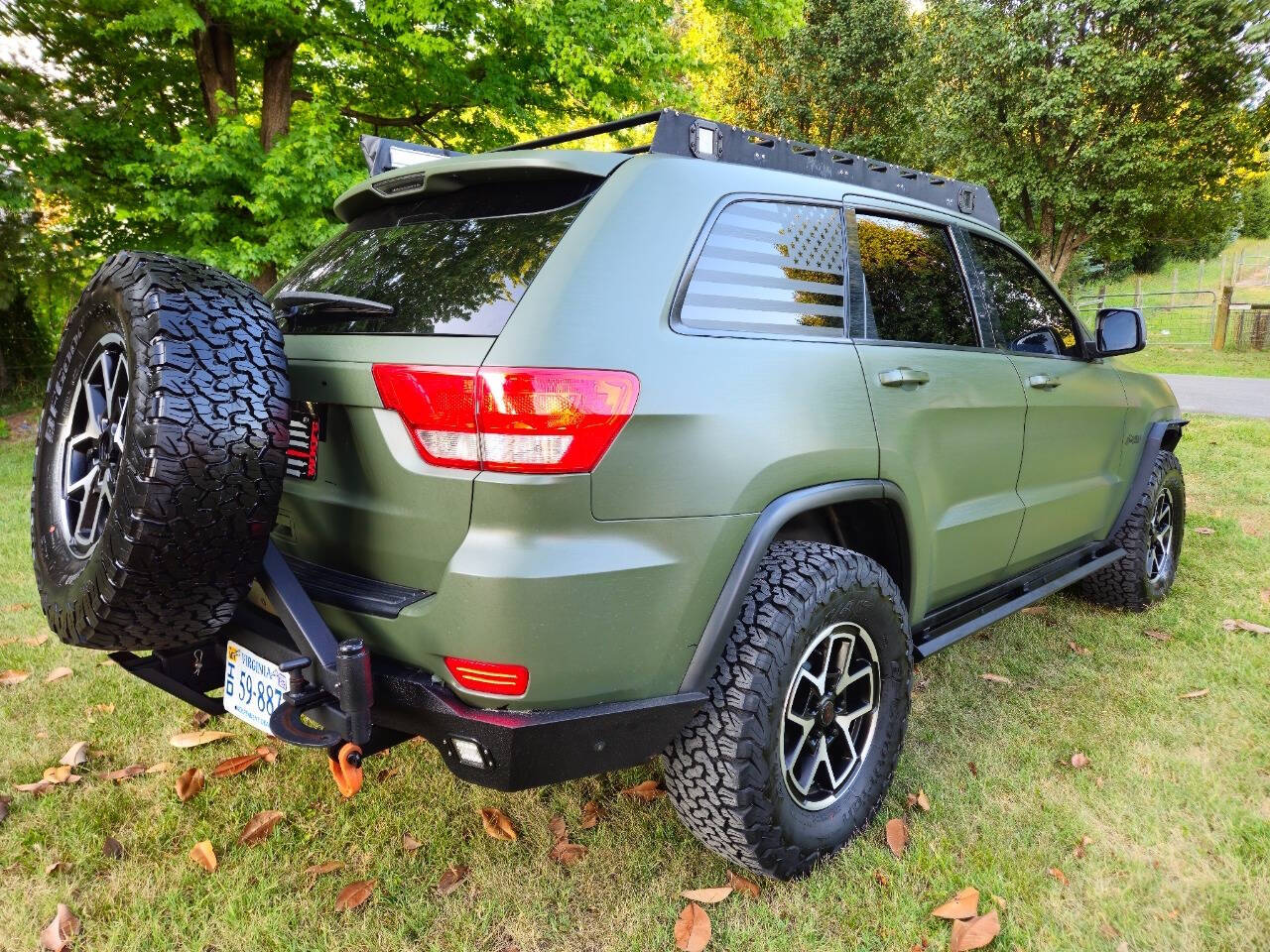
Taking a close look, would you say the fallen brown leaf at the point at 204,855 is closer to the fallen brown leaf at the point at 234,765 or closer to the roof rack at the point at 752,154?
the fallen brown leaf at the point at 234,765

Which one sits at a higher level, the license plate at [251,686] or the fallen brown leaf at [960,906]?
the license plate at [251,686]

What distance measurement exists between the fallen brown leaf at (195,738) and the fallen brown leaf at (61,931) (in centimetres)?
79

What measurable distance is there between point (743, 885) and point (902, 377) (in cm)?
150

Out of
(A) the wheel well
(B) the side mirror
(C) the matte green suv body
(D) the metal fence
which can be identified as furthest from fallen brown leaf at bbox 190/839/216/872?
(D) the metal fence

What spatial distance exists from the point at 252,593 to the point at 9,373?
11.8 meters

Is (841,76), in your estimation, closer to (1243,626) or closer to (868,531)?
(1243,626)

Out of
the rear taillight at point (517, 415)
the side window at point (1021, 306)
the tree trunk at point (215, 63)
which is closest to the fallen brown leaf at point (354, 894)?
the rear taillight at point (517, 415)

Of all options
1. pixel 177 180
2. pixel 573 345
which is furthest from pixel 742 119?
pixel 573 345

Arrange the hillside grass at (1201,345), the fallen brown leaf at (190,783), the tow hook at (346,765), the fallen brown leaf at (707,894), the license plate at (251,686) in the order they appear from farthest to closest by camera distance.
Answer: the hillside grass at (1201,345) → the fallen brown leaf at (190,783) → the fallen brown leaf at (707,894) → the license plate at (251,686) → the tow hook at (346,765)

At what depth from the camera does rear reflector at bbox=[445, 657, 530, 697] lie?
5.53 feet

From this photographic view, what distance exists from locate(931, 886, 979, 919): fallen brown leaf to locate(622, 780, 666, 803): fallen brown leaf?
2.82 feet

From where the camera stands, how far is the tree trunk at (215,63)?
8.73 meters

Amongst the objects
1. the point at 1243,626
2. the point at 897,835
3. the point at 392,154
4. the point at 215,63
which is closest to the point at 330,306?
the point at 392,154

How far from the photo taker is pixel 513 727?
1668mm
